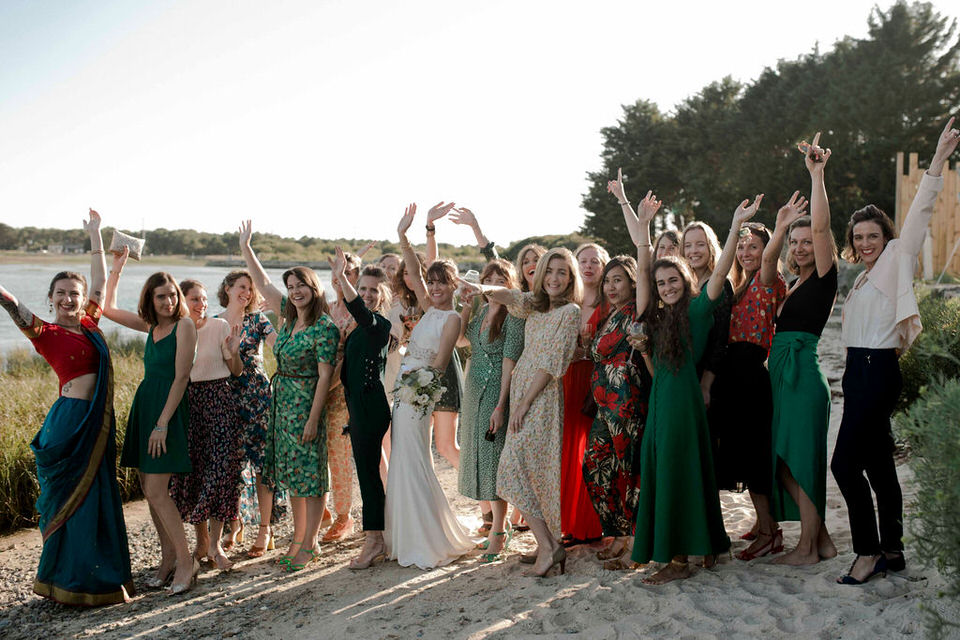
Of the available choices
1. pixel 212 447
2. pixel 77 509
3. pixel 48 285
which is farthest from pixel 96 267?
pixel 48 285

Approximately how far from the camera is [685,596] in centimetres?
427

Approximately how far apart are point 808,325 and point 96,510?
459 cm

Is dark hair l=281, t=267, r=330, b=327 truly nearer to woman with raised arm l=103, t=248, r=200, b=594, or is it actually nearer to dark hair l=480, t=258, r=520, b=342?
woman with raised arm l=103, t=248, r=200, b=594

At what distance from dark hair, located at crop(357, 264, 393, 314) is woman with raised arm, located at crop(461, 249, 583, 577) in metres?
1.45

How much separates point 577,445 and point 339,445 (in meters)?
1.86

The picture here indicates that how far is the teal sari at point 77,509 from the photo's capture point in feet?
16.3

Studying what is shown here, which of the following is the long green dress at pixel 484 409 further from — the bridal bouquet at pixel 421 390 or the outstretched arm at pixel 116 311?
the outstretched arm at pixel 116 311

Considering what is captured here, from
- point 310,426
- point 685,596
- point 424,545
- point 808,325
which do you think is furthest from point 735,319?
point 310,426

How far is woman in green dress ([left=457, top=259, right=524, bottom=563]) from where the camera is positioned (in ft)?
17.6

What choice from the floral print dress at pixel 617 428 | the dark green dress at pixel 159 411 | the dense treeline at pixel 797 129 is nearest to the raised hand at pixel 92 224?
the dark green dress at pixel 159 411

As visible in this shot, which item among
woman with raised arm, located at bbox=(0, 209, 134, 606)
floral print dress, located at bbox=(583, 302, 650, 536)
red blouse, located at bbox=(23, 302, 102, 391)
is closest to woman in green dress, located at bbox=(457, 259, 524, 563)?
floral print dress, located at bbox=(583, 302, 650, 536)

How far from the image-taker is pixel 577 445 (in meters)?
5.32

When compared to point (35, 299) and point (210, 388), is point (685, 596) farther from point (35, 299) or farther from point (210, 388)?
point (35, 299)

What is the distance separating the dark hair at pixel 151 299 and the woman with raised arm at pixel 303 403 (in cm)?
53
